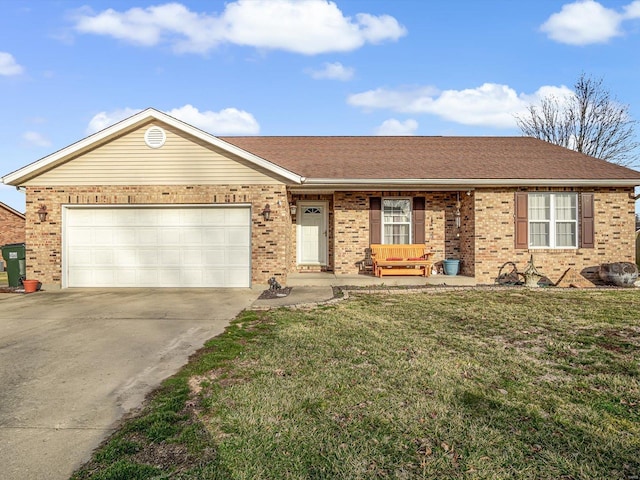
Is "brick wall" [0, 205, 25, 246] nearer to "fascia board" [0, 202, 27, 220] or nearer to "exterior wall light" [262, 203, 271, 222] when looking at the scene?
"fascia board" [0, 202, 27, 220]

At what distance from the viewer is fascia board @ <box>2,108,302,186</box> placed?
32.2 feet

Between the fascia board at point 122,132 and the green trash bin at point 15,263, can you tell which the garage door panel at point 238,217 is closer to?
the fascia board at point 122,132

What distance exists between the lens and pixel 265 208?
1012 cm

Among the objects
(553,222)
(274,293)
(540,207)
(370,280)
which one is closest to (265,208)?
(274,293)

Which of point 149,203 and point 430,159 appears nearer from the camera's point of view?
point 149,203

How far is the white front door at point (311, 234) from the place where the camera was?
1291 centimetres

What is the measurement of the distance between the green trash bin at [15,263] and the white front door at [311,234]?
778 cm

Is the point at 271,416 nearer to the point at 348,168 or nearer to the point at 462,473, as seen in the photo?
the point at 462,473

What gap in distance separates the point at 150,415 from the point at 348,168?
9384 millimetres

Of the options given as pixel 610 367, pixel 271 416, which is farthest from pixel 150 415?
pixel 610 367

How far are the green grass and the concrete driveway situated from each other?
29 cm

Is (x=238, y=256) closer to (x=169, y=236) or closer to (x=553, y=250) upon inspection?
(x=169, y=236)

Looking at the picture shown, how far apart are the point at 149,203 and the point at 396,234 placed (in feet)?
23.6

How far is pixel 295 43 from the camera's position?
598 inches
